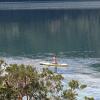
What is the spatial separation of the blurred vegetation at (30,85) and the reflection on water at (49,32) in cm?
4599

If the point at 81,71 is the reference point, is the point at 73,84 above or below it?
below

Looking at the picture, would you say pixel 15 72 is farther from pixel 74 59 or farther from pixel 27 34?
pixel 27 34

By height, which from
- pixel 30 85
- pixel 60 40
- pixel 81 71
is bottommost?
pixel 30 85

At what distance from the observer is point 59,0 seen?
16200 cm

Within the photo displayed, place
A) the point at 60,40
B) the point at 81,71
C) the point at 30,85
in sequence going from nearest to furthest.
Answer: the point at 30,85
the point at 81,71
the point at 60,40

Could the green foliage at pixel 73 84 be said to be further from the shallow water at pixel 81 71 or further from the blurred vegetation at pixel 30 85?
the shallow water at pixel 81 71

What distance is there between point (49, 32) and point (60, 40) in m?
13.3

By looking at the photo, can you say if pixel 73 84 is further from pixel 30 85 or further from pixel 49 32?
pixel 49 32

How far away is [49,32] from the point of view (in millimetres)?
92500

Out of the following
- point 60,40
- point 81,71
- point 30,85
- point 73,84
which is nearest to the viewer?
point 73,84

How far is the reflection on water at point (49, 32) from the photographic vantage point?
231 feet

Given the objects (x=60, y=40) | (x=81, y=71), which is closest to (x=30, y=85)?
(x=81, y=71)

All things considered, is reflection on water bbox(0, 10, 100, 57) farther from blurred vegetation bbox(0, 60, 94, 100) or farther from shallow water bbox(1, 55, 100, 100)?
blurred vegetation bbox(0, 60, 94, 100)

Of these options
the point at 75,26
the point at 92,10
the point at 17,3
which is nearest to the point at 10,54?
the point at 75,26
